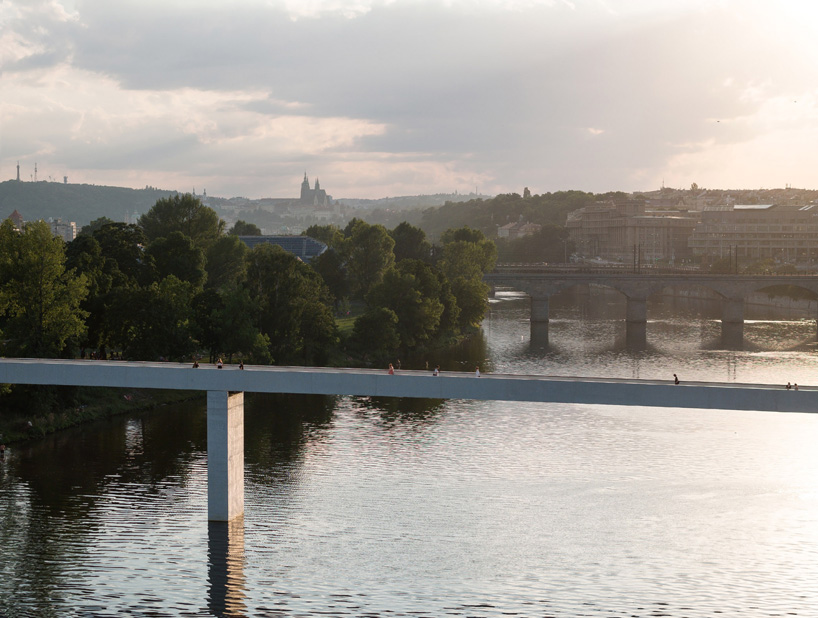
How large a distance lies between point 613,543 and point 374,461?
16.8 meters

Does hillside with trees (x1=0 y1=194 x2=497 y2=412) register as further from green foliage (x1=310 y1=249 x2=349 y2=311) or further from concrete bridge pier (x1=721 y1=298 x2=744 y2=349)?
concrete bridge pier (x1=721 y1=298 x2=744 y2=349)

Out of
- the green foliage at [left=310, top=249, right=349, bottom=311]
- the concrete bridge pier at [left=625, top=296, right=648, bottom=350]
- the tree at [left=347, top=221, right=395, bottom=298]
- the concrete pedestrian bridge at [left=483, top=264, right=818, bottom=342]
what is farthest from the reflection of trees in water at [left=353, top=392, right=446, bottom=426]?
the concrete pedestrian bridge at [left=483, top=264, right=818, bottom=342]

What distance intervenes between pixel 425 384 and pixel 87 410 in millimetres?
31935

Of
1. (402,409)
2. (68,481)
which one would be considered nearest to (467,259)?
(402,409)

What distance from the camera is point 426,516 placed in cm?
4056

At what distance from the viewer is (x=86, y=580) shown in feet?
112

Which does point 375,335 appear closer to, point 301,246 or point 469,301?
point 469,301

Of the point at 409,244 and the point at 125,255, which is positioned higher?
the point at 409,244

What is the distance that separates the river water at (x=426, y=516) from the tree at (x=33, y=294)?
20.2 feet

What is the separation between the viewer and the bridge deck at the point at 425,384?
36.8 metres

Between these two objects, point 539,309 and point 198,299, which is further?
point 539,309

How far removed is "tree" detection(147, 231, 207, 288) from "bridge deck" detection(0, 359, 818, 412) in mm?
44817

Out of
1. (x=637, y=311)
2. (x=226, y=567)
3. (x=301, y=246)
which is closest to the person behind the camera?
(x=226, y=567)

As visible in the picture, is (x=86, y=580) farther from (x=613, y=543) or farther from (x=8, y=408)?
(x=8, y=408)
